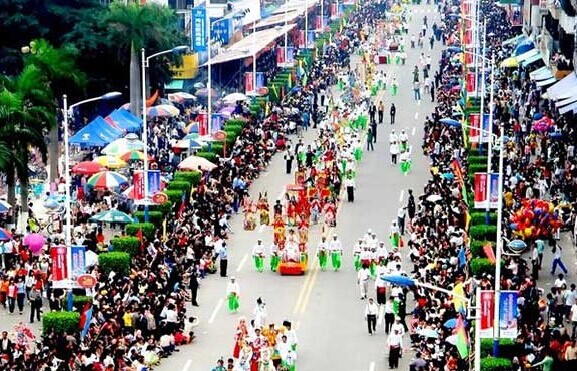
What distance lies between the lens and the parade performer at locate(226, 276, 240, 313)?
47213 mm

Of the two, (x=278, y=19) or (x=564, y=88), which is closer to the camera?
(x=564, y=88)

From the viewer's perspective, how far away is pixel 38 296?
46.7 m

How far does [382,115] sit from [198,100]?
444 inches

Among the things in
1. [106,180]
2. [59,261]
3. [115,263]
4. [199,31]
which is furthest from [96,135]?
[59,261]

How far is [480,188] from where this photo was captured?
167 ft

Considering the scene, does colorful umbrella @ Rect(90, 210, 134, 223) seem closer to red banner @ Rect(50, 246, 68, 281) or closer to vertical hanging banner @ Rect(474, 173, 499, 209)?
red banner @ Rect(50, 246, 68, 281)

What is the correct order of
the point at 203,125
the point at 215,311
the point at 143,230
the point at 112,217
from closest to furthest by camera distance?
the point at 215,311, the point at 143,230, the point at 112,217, the point at 203,125

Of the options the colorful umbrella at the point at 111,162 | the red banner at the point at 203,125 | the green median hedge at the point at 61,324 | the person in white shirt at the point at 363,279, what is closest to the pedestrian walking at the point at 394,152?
the red banner at the point at 203,125

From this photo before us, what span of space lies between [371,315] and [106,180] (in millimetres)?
15800

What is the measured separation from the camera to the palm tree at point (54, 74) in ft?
219

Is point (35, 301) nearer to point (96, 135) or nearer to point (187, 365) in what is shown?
point (187, 365)

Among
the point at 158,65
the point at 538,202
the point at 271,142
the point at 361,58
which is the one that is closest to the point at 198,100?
the point at 158,65

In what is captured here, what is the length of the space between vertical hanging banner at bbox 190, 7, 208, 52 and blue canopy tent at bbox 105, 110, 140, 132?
10564mm

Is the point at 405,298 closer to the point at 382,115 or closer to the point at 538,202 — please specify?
the point at 538,202
